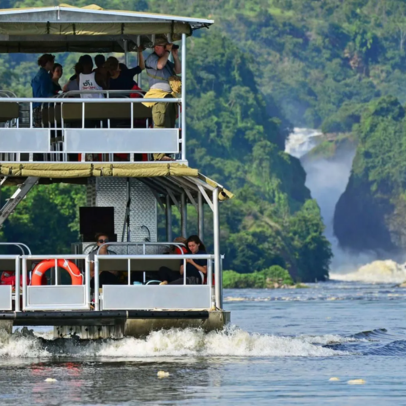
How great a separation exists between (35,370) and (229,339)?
3.86 meters

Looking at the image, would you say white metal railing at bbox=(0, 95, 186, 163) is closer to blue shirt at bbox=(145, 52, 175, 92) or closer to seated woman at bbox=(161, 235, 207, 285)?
blue shirt at bbox=(145, 52, 175, 92)

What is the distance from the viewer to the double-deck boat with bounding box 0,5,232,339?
23828 mm

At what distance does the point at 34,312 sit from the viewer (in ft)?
77.6

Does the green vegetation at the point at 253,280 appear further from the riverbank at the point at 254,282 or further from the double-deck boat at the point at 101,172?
the double-deck boat at the point at 101,172

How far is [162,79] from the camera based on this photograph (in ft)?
84.3

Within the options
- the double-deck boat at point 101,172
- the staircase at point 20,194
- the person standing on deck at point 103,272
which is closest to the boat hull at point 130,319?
the double-deck boat at point 101,172

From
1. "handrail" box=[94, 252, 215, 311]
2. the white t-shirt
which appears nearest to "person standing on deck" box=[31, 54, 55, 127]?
the white t-shirt

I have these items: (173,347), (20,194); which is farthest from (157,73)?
(173,347)

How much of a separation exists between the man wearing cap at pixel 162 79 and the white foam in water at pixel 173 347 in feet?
11.8

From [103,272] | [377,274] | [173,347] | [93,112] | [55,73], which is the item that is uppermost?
[55,73]

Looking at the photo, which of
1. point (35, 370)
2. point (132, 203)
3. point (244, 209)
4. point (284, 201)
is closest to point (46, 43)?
point (132, 203)

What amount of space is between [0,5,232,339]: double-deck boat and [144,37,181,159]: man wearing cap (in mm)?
162

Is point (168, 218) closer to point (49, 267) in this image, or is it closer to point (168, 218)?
point (168, 218)

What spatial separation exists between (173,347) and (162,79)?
460cm
